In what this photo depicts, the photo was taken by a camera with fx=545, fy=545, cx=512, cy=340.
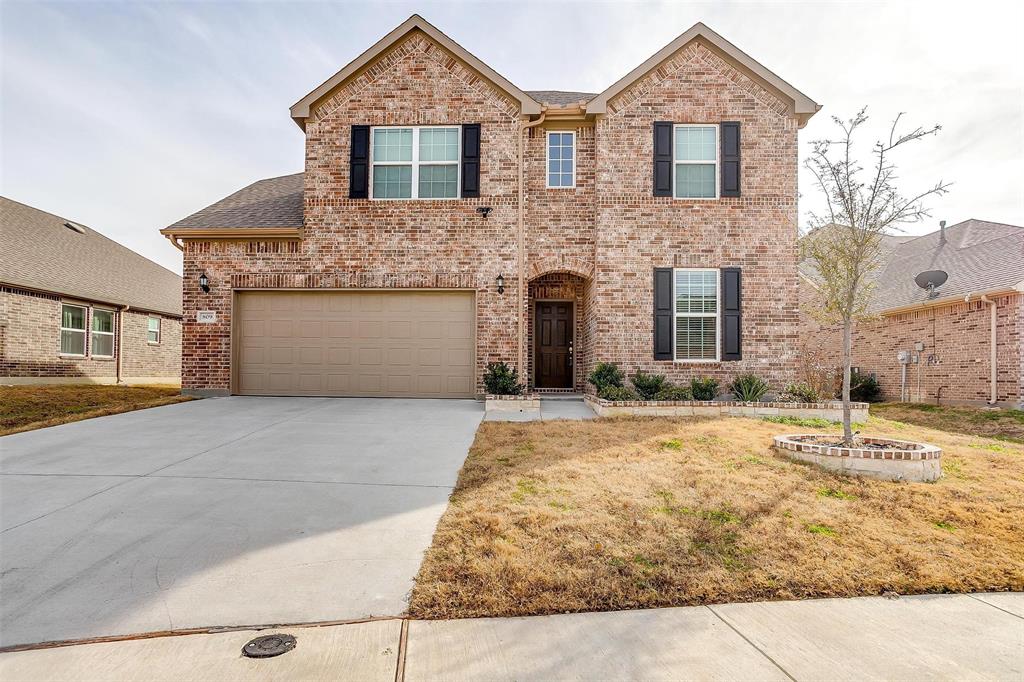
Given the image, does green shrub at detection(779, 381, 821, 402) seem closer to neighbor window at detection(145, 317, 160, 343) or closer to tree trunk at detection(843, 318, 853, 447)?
tree trunk at detection(843, 318, 853, 447)

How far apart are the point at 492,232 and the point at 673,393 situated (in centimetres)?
482

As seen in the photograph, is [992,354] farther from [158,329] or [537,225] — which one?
[158,329]

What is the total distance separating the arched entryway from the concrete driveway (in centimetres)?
551

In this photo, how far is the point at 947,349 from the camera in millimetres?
13500

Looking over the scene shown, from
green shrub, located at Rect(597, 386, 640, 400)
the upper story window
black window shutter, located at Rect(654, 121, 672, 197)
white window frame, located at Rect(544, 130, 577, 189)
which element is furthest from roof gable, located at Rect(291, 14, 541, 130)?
green shrub, located at Rect(597, 386, 640, 400)

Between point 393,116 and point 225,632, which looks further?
point 393,116

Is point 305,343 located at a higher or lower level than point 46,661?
higher

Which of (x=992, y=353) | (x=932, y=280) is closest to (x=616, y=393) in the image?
(x=992, y=353)

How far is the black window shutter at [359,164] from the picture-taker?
11.4m

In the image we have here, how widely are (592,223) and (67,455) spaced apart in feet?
30.3

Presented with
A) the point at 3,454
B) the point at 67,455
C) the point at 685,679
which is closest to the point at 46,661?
the point at 685,679

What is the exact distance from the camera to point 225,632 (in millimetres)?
2727

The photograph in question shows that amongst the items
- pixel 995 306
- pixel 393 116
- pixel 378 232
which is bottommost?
pixel 995 306

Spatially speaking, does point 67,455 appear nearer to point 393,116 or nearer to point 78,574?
point 78,574
